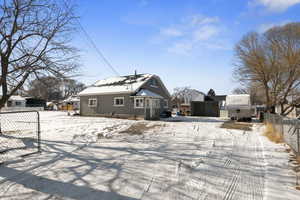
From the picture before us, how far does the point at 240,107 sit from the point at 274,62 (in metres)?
5.34

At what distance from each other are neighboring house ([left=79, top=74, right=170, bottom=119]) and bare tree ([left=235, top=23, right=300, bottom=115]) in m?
9.44

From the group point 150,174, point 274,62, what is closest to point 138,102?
point 274,62

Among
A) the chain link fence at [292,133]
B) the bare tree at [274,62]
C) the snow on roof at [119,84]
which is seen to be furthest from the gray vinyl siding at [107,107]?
the chain link fence at [292,133]

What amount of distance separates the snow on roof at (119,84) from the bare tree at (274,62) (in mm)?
10683

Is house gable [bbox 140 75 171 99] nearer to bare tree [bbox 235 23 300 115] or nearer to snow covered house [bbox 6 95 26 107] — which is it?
bare tree [bbox 235 23 300 115]

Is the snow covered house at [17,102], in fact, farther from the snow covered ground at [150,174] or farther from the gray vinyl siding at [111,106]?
the snow covered ground at [150,174]

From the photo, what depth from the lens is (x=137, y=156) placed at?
5574 mm

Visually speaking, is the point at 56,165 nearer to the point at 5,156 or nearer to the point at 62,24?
the point at 5,156

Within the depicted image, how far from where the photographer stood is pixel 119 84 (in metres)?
22.3

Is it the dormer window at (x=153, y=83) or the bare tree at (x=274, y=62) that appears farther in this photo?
the dormer window at (x=153, y=83)

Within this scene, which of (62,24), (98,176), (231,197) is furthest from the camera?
(62,24)

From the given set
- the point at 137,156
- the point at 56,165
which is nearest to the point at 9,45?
the point at 56,165

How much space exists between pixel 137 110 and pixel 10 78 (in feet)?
41.0

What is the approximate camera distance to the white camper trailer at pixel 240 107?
17484mm
